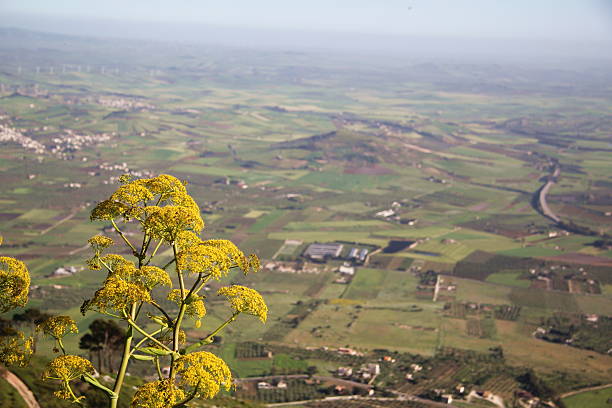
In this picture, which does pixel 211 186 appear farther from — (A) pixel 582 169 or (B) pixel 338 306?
(A) pixel 582 169

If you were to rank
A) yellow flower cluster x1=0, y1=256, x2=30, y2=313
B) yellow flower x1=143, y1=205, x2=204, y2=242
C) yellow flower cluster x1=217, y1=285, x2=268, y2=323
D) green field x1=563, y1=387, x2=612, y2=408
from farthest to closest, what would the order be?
green field x1=563, y1=387, x2=612, y2=408, yellow flower cluster x1=0, y1=256, x2=30, y2=313, yellow flower cluster x1=217, y1=285, x2=268, y2=323, yellow flower x1=143, y1=205, x2=204, y2=242

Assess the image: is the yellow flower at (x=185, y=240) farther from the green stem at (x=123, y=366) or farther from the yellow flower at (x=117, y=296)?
the green stem at (x=123, y=366)

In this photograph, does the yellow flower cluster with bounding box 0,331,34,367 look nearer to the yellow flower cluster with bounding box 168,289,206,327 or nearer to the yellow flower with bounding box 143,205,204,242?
the yellow flower cluster with bounding box 168,289,206,327

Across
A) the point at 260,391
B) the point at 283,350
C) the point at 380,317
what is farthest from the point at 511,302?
the point at 260,391

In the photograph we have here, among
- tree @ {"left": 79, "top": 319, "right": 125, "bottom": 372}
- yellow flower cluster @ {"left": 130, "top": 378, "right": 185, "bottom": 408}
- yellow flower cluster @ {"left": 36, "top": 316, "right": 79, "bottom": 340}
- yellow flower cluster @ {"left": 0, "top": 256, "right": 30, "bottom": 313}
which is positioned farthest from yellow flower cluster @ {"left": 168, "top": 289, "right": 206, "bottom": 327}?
tree @ {"left": 79, "top": 319, "right": 125, "bottom": 372}

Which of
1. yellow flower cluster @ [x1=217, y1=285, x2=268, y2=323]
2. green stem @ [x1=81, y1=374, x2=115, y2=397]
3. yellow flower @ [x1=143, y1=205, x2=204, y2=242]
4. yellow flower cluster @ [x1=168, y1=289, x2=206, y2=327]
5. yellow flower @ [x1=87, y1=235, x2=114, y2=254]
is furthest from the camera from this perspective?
yellow flower @ [x1=87, y1=235, x2=114, y2=254]
